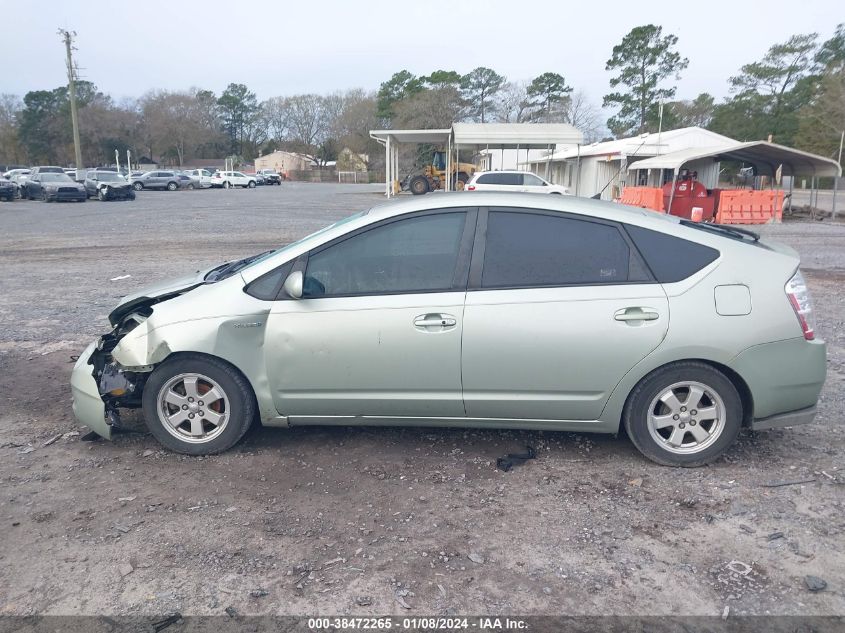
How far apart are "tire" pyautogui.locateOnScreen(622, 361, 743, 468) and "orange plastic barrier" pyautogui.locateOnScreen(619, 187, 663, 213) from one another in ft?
62.9

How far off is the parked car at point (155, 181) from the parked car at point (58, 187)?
1644 centimetres

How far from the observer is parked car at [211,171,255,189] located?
5725 cm

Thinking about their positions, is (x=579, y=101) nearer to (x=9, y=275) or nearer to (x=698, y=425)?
(x=9, y=275)

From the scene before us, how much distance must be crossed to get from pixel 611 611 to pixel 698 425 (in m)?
1.54

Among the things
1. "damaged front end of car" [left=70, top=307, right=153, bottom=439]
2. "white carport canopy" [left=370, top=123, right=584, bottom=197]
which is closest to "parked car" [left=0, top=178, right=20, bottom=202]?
"white carport canopy" [left=370, top=123, right=584, bottom=197]

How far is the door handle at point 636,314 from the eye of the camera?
12.5ft

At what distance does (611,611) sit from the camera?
9.13 feet

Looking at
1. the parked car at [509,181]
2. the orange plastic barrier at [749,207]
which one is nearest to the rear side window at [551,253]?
the orange plastic barrier at [749,207]

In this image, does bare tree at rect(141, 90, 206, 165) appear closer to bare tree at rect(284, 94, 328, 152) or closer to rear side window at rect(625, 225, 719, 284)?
bare tree at rect(284, 94, 328, 152)

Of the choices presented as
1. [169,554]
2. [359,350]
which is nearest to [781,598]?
[359,350]

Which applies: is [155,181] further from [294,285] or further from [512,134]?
[294,285]

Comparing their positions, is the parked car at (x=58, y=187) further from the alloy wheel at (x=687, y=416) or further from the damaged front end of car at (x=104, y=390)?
the alloy wheel at (x=687, y=416)

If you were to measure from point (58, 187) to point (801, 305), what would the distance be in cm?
3531

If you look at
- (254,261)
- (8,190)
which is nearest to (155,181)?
(8,190)
